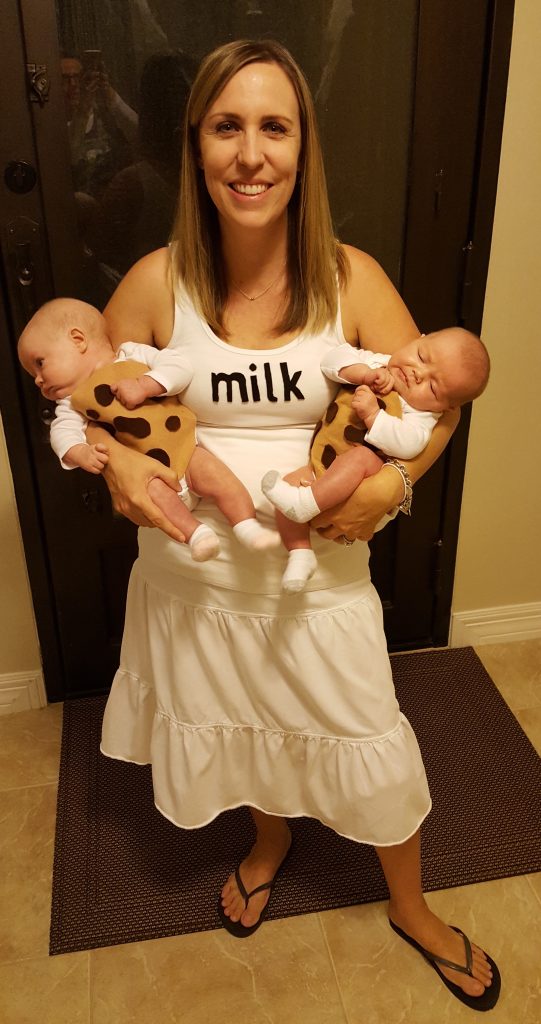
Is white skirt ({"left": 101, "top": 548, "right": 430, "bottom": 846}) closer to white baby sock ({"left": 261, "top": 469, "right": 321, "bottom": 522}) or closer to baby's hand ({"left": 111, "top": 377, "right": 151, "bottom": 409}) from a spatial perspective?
white baby sock ({"left": 261, "top": 469, "right": 321, "bottom": 522})

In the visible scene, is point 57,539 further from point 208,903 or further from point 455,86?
point 455,86

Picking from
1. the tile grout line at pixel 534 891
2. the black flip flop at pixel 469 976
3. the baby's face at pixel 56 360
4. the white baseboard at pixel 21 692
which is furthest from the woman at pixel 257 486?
the white baseboard at pixel 21 692

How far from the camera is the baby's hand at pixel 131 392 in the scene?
1225 mm

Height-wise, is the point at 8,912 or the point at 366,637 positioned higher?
the point at 366,637

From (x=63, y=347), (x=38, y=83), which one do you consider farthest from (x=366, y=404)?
(x=38, y=83)

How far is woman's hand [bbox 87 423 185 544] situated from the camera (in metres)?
1.22

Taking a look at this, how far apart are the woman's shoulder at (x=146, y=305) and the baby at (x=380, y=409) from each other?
0.29 meters

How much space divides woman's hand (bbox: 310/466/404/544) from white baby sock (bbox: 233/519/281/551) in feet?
0.24

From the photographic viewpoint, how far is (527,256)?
1.93 metres

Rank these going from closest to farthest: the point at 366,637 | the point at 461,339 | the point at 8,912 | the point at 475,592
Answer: the point at 461,339, the point at 366,637, the point at 8,912, the point at 475,592

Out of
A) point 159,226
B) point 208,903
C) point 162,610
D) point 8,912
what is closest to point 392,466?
point 162,610

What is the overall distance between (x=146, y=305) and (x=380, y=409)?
1.41ft

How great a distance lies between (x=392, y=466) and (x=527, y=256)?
0.98 metres

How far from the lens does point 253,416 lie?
129 centimetres
